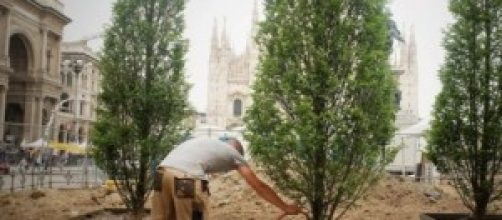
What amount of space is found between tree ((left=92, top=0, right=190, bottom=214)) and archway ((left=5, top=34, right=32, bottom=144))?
99.0 feet

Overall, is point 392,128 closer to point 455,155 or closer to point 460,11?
point 455,155

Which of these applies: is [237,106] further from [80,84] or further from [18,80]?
[18,80]

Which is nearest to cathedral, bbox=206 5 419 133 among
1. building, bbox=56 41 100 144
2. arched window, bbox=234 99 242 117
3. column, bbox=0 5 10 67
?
arched window, bbox=234 99 242 117

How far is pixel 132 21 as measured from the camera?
34.0ft

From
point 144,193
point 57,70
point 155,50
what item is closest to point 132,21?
point 155,50

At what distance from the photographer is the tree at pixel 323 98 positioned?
776cm

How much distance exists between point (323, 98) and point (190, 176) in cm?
278

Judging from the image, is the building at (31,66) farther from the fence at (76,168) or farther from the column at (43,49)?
the fence at (76,168)

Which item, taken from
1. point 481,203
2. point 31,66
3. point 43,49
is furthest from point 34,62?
point 481,203

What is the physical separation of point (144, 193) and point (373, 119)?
4.70m

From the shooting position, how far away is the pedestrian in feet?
19.0

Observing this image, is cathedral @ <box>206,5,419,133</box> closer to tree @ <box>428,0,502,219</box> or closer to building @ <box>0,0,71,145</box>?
building @ <box>0,0,71,145</box>

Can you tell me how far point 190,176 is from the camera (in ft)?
19.0

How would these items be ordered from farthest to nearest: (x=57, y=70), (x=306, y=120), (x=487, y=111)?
(x=57, y=70) < (x=487, y=111) < (x=306, y=120)
